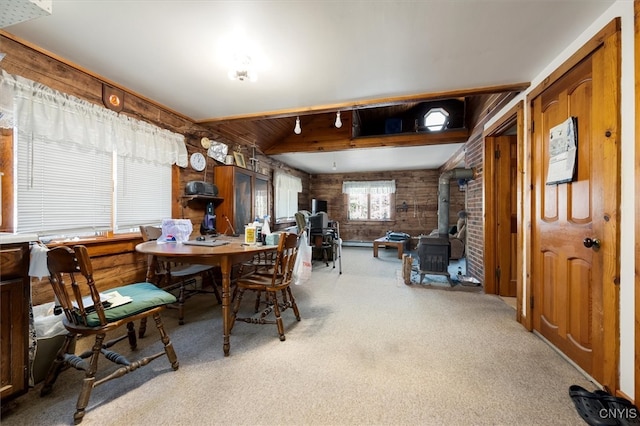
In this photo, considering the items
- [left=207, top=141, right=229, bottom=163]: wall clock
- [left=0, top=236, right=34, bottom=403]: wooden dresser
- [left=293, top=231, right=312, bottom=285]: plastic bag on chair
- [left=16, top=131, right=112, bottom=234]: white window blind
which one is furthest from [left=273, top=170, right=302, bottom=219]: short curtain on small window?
[left=0, top=236, right=34, bottom=403]: wooden dresser

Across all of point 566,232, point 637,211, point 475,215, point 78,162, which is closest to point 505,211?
point 475,215

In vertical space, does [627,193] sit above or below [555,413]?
above

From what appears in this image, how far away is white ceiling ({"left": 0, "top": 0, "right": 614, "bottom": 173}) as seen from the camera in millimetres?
1497

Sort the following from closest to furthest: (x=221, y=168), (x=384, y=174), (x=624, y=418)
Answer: (x=624, y=418), (x=221, y=168), (x=384, y=174)

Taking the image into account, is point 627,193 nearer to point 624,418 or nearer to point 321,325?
point 624,418

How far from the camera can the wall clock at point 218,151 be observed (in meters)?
3.62

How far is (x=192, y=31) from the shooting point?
66.8 inches

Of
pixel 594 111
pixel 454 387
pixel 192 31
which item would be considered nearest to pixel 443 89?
pixel 594 111

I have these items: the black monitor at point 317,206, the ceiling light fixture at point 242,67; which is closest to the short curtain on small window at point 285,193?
the black monitor at point 317,206

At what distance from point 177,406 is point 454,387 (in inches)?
62.4

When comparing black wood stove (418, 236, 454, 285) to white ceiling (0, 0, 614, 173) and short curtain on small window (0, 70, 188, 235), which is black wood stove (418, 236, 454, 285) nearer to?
white ceiling (0, 0, 614, 173)

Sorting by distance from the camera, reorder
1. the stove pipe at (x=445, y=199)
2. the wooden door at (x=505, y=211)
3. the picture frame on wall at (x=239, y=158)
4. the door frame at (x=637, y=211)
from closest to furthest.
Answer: the door frame at (x=637, y=211) < the wooden door at (x=505, y=211) < the stove pipe at (x=445, y=199) < the picture frame on wall at (x=239, y=158)

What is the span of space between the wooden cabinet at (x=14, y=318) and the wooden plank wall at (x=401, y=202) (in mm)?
6624

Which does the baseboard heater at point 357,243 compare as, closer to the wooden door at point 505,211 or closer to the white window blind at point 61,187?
the wooden door at point 505,211
